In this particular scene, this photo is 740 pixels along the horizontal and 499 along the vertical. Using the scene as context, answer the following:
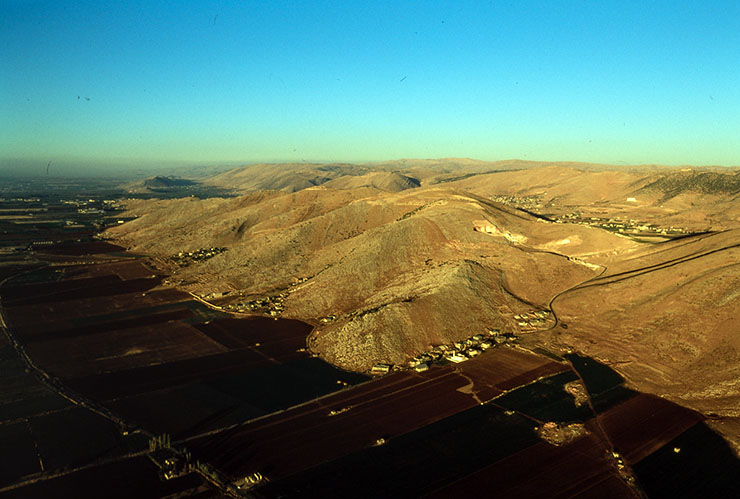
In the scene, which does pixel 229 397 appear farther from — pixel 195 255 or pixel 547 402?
pixel 195 255

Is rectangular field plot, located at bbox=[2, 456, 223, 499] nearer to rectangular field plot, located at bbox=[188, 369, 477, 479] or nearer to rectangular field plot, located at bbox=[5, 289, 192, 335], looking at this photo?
rectangular field plot, located at bbox=[188, 369, 477, 479]

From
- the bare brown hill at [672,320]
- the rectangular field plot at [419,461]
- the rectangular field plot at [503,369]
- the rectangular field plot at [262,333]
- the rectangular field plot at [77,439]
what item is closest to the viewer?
the rectangular field plot at [419,461]

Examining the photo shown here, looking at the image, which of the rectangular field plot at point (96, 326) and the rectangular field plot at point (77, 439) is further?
the rectangular field plot at point (96, 326)

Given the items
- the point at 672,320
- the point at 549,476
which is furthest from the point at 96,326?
the point at 672,320

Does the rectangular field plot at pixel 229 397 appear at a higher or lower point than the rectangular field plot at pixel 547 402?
lower

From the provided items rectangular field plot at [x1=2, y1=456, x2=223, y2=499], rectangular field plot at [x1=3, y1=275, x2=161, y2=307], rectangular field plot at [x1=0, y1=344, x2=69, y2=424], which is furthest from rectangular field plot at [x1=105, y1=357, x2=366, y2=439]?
rectangular field plot at [x1=3, y1=275, x2=161, y2=307]

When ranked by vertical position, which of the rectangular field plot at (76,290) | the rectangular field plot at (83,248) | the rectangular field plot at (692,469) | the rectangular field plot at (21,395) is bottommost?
the rectangular field plot at (21,395)

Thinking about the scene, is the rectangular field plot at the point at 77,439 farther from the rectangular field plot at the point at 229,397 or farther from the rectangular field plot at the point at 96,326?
the rectangular field plot at the point at 96,326

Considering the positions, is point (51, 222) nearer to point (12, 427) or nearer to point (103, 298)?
point (103, 298)

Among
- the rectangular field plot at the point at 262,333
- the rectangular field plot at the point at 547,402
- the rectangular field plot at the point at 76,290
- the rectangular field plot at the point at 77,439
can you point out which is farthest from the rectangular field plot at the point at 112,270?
the rectangular field plot at the point at 547,402

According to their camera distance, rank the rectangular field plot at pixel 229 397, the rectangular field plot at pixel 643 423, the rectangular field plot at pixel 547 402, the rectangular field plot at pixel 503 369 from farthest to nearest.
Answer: the rectangular field plot at pixel 503 369
the rectangular field plot at pixel 547 402
the rectangular field plot at pixel 229 397
the rectangular field plot at pixel 643 423

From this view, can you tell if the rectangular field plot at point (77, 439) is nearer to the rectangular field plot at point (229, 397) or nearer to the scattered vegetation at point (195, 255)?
the rectangular field plot at point (229, 397)
